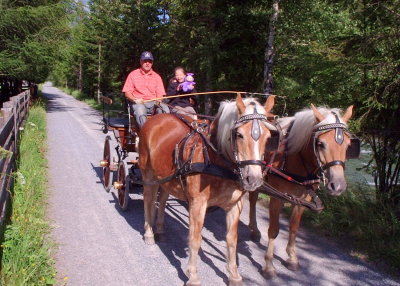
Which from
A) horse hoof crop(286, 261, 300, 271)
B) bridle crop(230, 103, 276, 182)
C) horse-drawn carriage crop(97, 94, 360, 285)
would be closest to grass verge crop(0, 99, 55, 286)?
horse-drawn carriage crop(97, 94, 360, 285)

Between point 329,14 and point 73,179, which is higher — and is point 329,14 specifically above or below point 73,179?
above

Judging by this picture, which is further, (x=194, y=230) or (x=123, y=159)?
(x=123, y=159)

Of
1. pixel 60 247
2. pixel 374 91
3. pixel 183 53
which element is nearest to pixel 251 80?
pixel 183 53

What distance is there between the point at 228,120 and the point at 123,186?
3.22m

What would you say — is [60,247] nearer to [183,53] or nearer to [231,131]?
[231,131]

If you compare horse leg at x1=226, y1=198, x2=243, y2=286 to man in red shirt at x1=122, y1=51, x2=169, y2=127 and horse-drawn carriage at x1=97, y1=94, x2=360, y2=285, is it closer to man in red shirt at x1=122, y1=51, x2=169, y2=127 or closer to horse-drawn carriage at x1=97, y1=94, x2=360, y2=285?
horse-drawn carriage at x1=97, y1=94, x2=360, y2=285

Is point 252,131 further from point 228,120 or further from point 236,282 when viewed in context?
point 236,282

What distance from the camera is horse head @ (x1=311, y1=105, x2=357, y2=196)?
3.46m

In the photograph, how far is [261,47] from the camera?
12930 mm

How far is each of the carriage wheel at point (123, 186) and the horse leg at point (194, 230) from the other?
235cm

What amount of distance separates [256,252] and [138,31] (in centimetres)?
1507

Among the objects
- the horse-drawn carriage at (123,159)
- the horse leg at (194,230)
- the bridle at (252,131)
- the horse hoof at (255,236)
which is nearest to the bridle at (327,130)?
the bridle at (252,131)

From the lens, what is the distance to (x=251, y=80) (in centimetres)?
1350

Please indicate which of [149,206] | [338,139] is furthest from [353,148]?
[149,206]
